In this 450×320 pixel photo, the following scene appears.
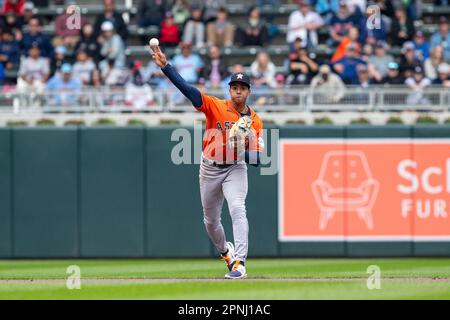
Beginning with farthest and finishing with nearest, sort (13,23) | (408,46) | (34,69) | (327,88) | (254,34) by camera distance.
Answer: (13,23) < (254,34) < (34,69) < (408,46) < (327,88)

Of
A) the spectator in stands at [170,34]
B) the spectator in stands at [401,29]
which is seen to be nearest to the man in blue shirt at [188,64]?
the spectator in stands at [170,34]

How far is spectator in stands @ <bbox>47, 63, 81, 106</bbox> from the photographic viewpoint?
16297 mm

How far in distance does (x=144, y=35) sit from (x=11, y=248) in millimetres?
5254

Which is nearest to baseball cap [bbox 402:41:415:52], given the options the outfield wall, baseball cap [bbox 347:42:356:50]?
baseball cap [bbox 347:42:356:50]

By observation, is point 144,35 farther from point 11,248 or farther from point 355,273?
point 355,273

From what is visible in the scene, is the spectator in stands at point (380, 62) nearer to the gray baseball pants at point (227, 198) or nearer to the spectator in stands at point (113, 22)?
the spectator in stands at point (113, 22)

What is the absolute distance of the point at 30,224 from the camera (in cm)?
1598

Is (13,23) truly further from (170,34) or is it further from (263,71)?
(263,71)

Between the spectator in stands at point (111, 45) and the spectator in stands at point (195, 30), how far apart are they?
114 centimetres

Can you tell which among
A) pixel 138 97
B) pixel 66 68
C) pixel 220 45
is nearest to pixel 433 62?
pixel 220 45

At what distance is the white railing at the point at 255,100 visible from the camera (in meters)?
16.1

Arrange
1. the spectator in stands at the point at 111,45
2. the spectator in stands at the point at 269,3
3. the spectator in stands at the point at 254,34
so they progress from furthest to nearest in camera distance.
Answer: the spectator in stands at the point at 269,3
the spectator in stands at the point at 254,34
the spectator in stands at the point at 111,45

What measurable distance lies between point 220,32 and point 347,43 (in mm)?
2360

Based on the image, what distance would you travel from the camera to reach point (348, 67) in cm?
1722
